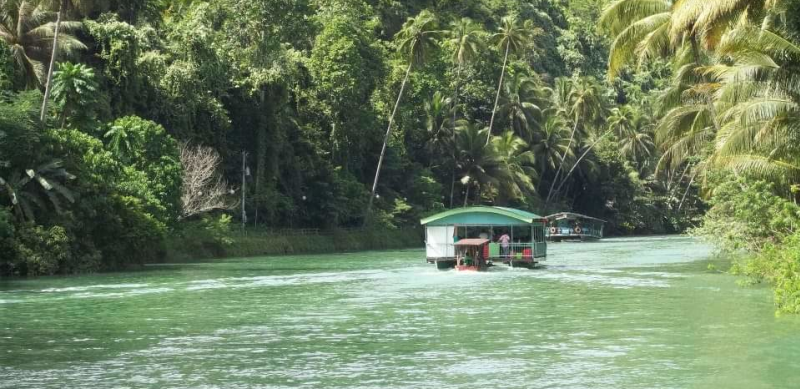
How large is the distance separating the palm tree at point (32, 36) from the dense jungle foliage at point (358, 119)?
0.13m

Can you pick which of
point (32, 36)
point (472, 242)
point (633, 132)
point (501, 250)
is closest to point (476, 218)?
point (501, 250)

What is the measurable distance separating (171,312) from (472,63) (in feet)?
231

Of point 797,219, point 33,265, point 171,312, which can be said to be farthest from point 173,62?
point 797,219

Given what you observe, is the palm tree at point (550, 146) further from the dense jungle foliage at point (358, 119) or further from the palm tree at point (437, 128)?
the palm tree at point (437, 128)

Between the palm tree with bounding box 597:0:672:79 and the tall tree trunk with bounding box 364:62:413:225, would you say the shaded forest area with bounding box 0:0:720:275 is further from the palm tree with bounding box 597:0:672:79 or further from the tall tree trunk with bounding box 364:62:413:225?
the palm tree with bounding box 597:0:672:79

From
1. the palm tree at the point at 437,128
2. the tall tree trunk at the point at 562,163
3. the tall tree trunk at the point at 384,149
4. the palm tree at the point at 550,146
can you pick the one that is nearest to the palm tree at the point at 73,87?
the tall tree trunk at the point at 384,149

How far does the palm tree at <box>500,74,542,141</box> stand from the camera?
103250 millimetres

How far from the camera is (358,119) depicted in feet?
264

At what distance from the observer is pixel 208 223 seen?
6369 cm

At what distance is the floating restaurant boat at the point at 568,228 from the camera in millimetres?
96125

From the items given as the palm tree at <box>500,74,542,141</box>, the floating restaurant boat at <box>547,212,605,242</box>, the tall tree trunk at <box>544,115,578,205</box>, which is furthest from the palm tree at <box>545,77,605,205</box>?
the floating restaurant boat at <box>547,212,605,242</box>

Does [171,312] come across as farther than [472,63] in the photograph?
No

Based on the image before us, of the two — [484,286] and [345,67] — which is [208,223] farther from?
[484,286]

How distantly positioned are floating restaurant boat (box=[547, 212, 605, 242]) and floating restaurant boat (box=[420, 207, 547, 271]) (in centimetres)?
4582
